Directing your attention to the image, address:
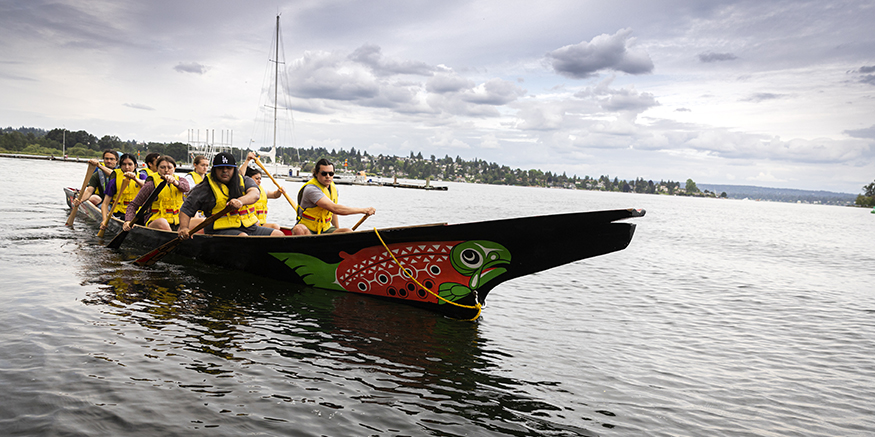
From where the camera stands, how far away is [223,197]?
8031mm

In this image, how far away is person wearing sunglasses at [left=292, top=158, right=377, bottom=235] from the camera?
7.75 m

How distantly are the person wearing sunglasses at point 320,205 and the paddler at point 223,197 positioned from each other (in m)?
0.78

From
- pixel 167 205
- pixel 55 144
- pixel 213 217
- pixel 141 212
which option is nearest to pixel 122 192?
pixel 141 212

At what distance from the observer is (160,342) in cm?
525

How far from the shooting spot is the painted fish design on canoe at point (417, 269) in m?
6.30

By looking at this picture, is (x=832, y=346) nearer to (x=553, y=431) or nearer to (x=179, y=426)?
(x=553, y=431)

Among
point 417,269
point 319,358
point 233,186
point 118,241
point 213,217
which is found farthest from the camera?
point 118,241

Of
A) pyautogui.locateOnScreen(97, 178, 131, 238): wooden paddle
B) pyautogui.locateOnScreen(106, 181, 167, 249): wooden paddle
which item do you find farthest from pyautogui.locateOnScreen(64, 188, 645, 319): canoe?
pyautogui.locateOnScreen(97, 178, 131, 238): wooden paddle

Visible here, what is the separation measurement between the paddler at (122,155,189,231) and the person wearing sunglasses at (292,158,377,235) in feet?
11.0

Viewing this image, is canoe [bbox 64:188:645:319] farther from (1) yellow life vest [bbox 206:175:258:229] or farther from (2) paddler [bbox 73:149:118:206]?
(2) paddler [bbox 73:149:118:206]

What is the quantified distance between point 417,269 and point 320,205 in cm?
211

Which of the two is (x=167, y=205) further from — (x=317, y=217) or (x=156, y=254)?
(x=317, y=217)

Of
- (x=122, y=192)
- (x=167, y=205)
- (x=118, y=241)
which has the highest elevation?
(x=122, y=192)

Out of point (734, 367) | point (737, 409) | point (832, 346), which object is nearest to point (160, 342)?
point (737, 409)
